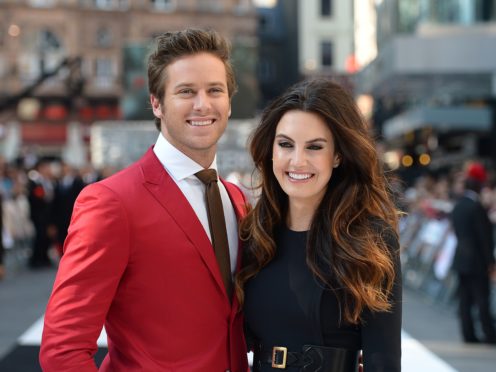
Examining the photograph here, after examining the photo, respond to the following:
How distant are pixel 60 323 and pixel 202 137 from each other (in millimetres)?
776

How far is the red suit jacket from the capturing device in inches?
81.4

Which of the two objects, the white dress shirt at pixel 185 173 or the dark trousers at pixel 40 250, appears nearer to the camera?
the white dress shirt at pixel 185 173

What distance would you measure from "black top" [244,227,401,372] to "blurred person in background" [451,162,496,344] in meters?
5.49

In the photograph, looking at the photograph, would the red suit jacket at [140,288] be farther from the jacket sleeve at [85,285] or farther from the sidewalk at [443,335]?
the sidewalk at [443,335]

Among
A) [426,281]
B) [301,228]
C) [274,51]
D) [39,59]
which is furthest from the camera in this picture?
[274,51]

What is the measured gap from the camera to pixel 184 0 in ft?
139

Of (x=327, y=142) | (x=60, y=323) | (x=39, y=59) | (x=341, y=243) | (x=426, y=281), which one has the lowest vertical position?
(x=426, y=281)

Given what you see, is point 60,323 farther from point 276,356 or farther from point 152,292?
point 276,356

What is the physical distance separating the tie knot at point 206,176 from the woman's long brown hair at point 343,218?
0.73 ft

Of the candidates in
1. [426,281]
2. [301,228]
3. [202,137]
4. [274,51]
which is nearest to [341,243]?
[301,228]

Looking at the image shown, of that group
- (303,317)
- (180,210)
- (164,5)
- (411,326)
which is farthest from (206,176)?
(164,5)

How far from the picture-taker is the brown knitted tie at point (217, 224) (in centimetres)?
241

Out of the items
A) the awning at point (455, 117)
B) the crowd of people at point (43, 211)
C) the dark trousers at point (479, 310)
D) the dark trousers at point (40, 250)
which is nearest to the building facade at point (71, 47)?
the awning at point (455, 117)

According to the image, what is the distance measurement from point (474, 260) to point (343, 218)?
5.52 m
